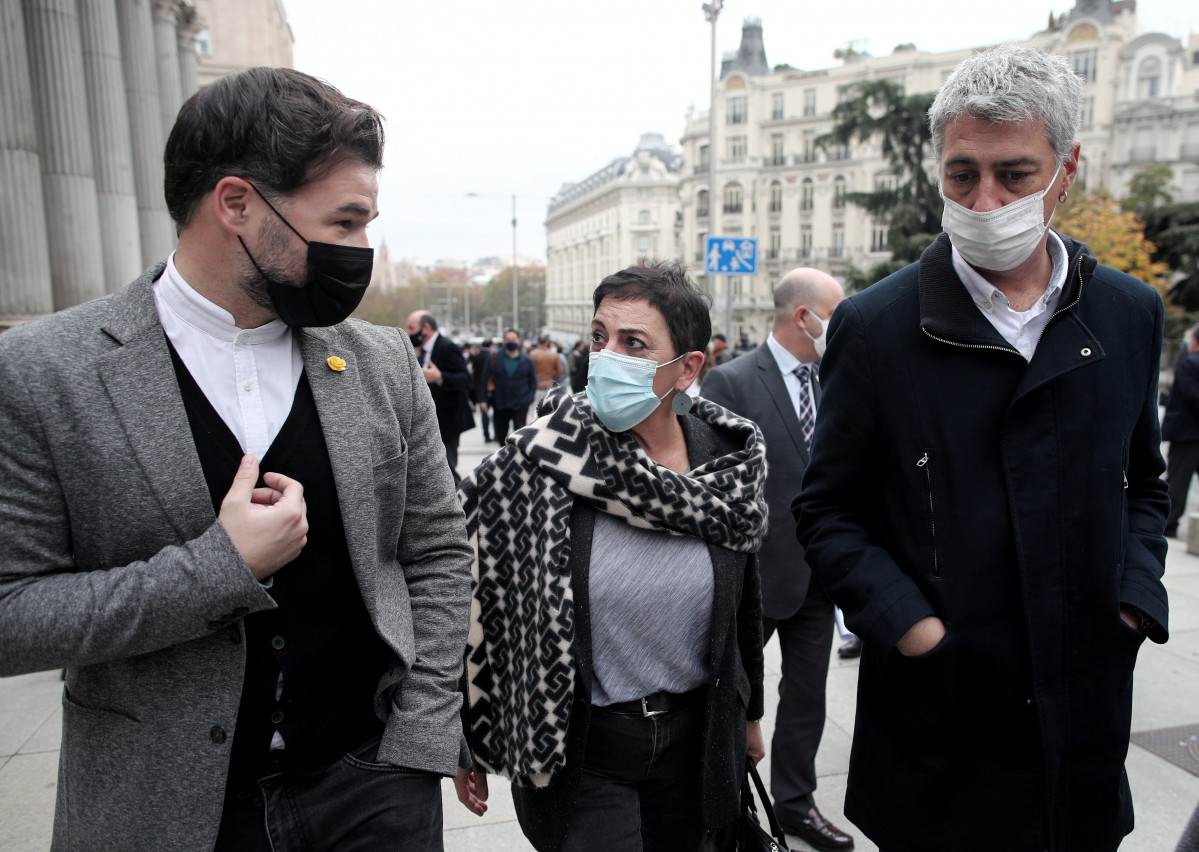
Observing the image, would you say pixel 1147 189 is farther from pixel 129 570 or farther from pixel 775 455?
pixel 129 570

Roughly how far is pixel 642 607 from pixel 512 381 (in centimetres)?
1023

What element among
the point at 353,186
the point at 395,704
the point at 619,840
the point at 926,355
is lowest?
the point at 619,840

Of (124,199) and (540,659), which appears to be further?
(124,199)

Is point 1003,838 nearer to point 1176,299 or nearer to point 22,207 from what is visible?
point 22,207

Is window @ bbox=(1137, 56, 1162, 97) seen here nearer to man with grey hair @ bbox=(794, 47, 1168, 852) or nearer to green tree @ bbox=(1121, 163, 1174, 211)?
green tree @ bbox=(1121, 163, 1174, 211)

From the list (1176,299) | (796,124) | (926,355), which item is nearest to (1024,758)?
(926,355)

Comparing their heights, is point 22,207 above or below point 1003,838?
above

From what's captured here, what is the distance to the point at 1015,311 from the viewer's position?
187cm

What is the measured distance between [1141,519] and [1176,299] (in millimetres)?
42294

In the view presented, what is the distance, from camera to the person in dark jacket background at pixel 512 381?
12.2 meters

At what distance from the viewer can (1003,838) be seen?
180 cm

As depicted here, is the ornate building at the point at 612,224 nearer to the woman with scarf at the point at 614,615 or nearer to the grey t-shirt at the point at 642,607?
the woman with scarf at the point at 614,615

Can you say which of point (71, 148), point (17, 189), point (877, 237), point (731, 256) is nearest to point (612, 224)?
point (877, 237)

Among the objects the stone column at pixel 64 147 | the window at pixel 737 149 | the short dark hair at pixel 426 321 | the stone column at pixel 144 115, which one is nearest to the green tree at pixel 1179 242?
the window at pixel 737 149
